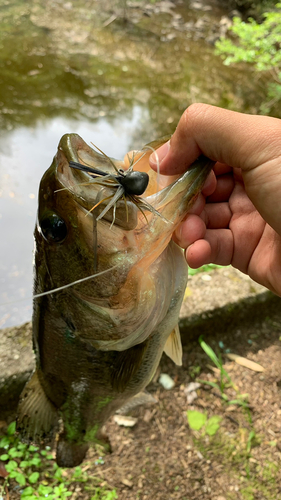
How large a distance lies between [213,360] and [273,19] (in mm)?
4284

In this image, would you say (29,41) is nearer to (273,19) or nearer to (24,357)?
(273,19)

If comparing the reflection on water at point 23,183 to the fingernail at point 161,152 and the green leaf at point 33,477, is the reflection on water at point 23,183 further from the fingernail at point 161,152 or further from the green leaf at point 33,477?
the fingernail at point 161,152

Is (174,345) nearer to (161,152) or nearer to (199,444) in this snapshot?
(161,152)

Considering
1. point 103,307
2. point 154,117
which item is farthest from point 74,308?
point 154,117

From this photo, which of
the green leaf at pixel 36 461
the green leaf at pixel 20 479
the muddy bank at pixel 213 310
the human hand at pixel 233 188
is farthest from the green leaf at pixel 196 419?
the human hand at pixel 233 188

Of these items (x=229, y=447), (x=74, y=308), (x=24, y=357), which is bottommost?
(x=229, y=447)

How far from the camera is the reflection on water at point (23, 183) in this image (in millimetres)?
3930

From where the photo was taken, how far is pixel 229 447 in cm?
266

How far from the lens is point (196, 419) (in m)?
2.80

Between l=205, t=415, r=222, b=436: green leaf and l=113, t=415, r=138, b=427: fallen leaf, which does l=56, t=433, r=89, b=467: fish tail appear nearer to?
l=113, t=415, r=138, b=427: fallen leaf

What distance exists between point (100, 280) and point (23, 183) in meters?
4.22

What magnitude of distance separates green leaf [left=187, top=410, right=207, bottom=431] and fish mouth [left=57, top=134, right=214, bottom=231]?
79.7 inches

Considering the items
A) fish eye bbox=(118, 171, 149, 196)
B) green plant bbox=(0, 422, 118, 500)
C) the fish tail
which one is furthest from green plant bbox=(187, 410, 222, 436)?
fish eye bbox=(118, 171, 149, 196)

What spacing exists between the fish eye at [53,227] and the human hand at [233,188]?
48 centimetres
